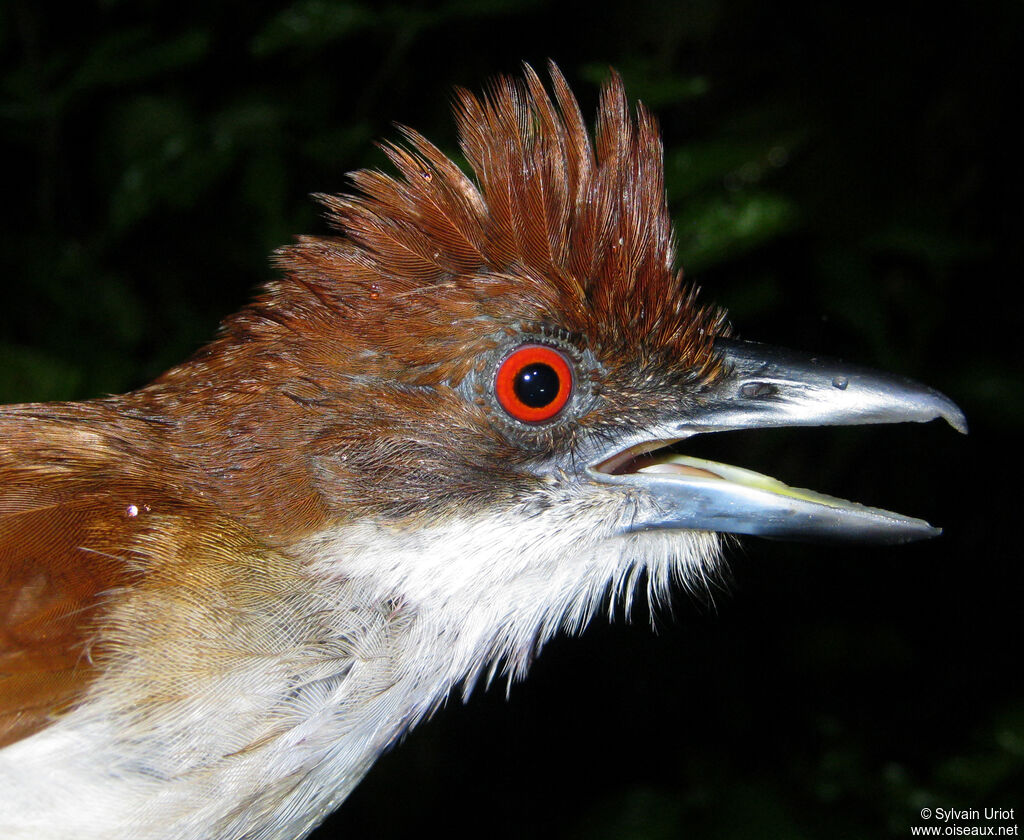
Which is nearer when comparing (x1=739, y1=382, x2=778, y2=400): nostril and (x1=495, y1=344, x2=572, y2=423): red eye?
(x1=495, y1=344, x2=572, y2=423): red eye

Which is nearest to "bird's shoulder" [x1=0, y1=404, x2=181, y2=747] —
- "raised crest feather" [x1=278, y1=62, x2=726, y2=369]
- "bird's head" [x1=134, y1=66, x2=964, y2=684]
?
"bird's head" [x1=134, y1=66, x2=964, y2=684]

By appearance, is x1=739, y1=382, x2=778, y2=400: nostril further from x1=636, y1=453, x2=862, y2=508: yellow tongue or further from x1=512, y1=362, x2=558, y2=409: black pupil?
x1=512, y1=362, x2=558, y2=409: black pupil

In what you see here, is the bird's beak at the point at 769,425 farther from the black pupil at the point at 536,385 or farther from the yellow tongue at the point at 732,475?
the black pupil at the point at 536,385

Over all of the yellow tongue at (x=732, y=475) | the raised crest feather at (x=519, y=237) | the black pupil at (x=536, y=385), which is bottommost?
the yellow tongue at (x=732, y=475)

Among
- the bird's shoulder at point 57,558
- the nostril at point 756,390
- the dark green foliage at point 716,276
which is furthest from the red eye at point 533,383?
the dark green foliage at point 716,276

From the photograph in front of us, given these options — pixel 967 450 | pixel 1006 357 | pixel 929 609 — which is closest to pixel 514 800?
pixel 929 609

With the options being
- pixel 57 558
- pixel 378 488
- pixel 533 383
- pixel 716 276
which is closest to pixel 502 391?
pixel 533 383

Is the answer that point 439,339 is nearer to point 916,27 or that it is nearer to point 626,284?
point 626,284

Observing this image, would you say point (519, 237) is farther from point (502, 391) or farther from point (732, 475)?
point (732, 475)
